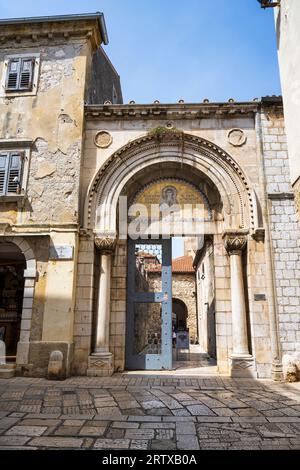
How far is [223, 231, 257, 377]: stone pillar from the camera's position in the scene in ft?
25.0

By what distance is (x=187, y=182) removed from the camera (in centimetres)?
956

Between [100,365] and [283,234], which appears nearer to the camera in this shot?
[100,365]

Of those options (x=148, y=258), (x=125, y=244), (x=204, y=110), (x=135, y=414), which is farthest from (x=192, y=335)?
(x=135, y=414)

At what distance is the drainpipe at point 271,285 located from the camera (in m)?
7.42

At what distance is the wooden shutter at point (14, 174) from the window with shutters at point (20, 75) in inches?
78.2

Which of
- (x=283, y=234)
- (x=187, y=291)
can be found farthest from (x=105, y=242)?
(x=187, y=291)

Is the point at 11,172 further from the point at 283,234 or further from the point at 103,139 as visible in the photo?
the point at 283,234

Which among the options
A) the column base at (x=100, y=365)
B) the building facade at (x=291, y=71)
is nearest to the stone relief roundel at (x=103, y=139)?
the building facade at (x=291, y=71)

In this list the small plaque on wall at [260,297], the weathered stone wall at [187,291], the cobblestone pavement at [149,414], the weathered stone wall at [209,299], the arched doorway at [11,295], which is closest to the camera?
the cobblestone pavement at [149,414]

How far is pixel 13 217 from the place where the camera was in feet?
28.1

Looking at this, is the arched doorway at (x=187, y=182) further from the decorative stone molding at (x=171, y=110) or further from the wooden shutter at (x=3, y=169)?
the wooden shutter at (x=3, y=169)

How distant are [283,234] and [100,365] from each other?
17.4 ft

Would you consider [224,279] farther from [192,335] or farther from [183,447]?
[192,335]
